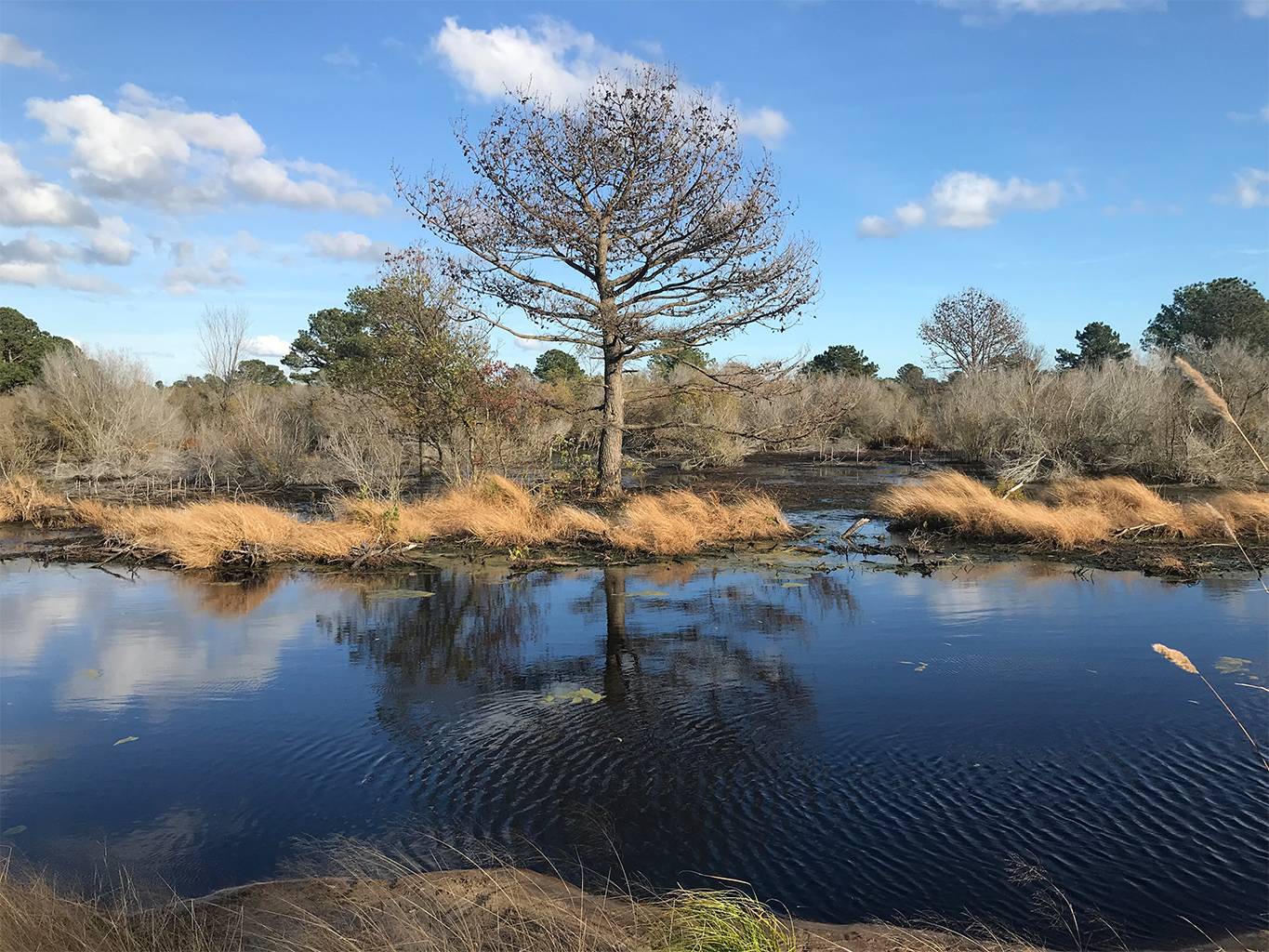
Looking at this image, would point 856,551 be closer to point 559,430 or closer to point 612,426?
point 612,426

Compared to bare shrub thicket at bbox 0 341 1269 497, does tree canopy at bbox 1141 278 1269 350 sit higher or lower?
higher

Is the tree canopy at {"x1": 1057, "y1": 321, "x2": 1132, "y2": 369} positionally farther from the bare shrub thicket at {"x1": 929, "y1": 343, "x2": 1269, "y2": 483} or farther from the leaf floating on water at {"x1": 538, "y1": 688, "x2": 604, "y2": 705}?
the leaf floating on water at {"x1": 538, "y1": 688, "x2": 604, "y2": 705}

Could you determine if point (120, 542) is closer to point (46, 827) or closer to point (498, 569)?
point (498, 569)

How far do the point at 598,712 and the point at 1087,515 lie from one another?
12193 mm

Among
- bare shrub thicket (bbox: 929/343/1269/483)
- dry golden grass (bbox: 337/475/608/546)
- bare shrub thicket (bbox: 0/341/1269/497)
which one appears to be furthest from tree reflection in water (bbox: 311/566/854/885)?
bare shrub thicket (bbox: 929/343/1269/483)

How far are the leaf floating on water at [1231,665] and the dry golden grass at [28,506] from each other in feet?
74.6

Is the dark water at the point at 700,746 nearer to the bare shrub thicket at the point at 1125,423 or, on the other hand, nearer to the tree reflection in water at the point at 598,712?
the tree reflection in water at the point at 598,712

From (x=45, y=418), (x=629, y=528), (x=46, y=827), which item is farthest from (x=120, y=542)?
(x=45, y=418)

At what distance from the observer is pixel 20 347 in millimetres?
47438

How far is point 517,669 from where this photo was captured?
9281 millimetres

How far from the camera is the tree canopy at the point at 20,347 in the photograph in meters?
44.5

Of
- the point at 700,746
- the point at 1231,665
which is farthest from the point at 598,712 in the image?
the point at 1231,665

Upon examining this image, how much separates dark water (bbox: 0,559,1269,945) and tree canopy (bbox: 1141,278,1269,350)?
5162cm

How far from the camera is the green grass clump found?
3863 mm
